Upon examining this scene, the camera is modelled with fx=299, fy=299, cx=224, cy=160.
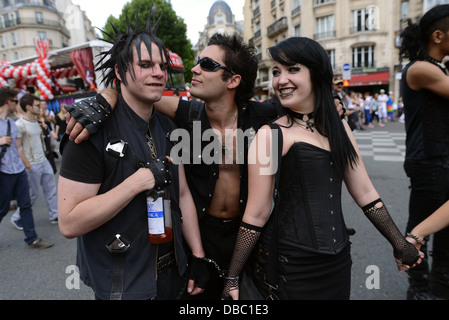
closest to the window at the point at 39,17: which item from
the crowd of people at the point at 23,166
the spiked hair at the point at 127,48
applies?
the crowd of people at the point at 23,166

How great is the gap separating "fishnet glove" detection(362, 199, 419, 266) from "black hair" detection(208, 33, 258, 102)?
3.84ft

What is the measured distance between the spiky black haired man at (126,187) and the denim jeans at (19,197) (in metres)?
2.85

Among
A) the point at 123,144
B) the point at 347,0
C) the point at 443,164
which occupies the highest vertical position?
the point at 347,0

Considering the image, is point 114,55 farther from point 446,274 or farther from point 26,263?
point 26,263

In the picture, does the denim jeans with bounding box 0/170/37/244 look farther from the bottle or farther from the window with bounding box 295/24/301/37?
the window with bounding box 295/24/301/37

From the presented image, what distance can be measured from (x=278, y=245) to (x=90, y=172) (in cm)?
99

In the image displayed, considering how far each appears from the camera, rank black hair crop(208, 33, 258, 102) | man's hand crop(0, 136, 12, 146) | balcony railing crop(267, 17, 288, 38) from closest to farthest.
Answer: black hair crop(208, 33, 258, 102) < man's hand crop(0, 136, 12, 146) < balcony railing crop(267, 17, 288, 38)

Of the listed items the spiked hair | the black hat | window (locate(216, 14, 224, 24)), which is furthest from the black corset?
window (locate(216, 14, 224, 24))

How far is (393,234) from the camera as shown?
5.54 ft

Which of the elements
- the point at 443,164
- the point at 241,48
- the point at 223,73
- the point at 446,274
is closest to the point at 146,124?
the point at 223,73

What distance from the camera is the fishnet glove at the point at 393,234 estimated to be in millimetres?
1659

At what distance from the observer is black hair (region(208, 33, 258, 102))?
2238 mm

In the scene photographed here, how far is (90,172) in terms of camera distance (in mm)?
1345
